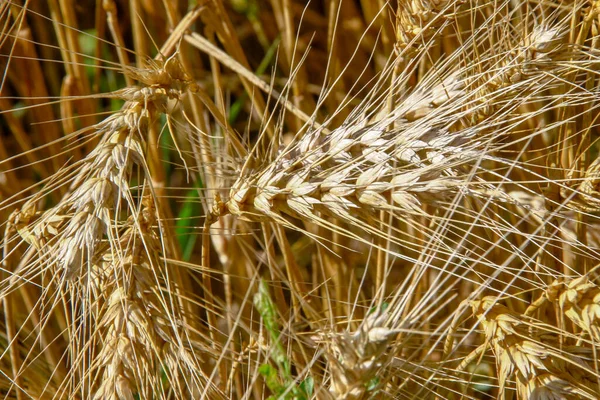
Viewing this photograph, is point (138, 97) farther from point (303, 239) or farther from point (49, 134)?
point (303, 239)

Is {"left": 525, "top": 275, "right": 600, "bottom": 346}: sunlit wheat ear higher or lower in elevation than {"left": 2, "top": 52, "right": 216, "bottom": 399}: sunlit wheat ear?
lower

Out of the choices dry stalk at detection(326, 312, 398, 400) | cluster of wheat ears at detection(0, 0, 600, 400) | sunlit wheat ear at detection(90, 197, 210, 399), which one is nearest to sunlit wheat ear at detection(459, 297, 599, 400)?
cluster of wheat ears at detection(0, 0, 600, 400)

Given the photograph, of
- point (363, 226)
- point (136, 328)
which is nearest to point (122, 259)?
point (136, 328)

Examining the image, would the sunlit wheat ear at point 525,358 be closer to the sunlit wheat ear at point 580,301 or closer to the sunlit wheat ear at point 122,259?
the sunlit wheat ear at point 580,301

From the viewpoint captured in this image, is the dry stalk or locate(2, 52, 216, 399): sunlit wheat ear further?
locate(2, 52, 216, 399): sunlit wheat ear

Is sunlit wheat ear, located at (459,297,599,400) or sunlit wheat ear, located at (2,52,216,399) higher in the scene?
sunlit wheat ear, located at (2,52,216,399)

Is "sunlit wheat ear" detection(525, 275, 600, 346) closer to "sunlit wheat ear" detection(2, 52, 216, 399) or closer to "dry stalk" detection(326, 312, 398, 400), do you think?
"dry stalk" detection(326, 312, 398, 400)

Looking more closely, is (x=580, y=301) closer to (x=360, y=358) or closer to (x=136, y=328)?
(x=360, y=358)

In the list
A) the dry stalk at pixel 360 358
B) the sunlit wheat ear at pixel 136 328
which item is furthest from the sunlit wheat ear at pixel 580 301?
the sunlit wheat ear at pixel 136 328

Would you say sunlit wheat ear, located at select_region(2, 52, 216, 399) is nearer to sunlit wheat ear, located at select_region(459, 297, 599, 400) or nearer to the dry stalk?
the dry stalk
